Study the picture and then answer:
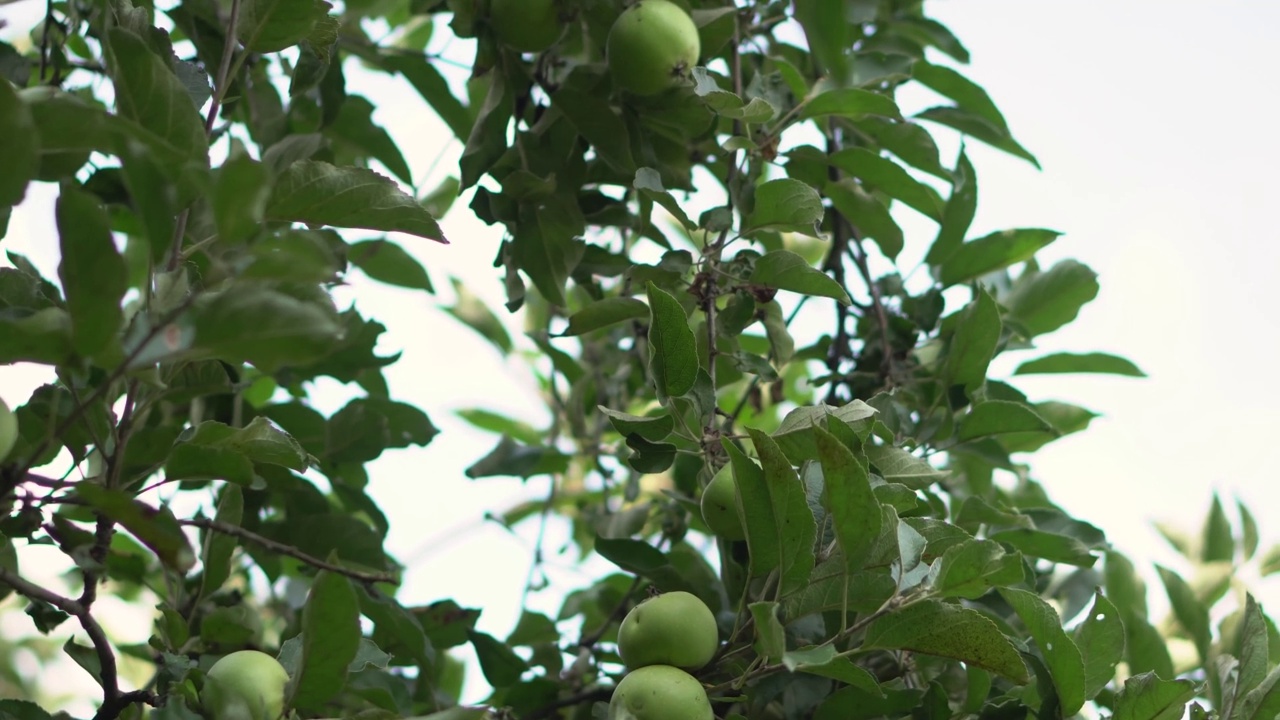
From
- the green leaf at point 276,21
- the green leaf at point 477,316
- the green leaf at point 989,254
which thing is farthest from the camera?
the green leaf at point 477,316

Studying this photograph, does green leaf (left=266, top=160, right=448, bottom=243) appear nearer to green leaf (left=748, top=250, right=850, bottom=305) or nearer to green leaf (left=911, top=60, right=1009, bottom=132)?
green leaf (left=748, top=250, right=850, bottom=305)

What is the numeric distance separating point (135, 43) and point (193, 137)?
8 centimetres

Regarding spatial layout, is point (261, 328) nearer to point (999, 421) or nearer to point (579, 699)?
point (579, 699)

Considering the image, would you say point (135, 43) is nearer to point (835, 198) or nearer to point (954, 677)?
point (835, 198)

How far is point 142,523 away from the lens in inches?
29.9

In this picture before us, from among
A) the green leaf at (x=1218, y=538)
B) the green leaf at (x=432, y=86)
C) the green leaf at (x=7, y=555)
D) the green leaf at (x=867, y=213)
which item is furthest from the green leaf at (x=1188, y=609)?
the green leaf at (x=7, y=555)

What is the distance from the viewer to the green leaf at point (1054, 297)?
1.54 meters

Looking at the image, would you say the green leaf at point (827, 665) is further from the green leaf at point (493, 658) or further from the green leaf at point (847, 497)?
the green leaf at point (493, 658)

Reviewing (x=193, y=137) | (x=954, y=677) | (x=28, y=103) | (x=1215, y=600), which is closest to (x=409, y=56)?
(x=193, y=137)

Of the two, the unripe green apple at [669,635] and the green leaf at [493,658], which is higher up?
the green leaf at [493,658]

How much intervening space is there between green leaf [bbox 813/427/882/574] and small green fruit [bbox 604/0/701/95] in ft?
1.74

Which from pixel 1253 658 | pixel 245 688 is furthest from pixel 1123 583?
pixel 245 688

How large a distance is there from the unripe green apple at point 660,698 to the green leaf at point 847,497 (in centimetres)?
18

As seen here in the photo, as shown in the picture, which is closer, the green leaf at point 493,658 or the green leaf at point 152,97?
the green leaf at point 152,97
